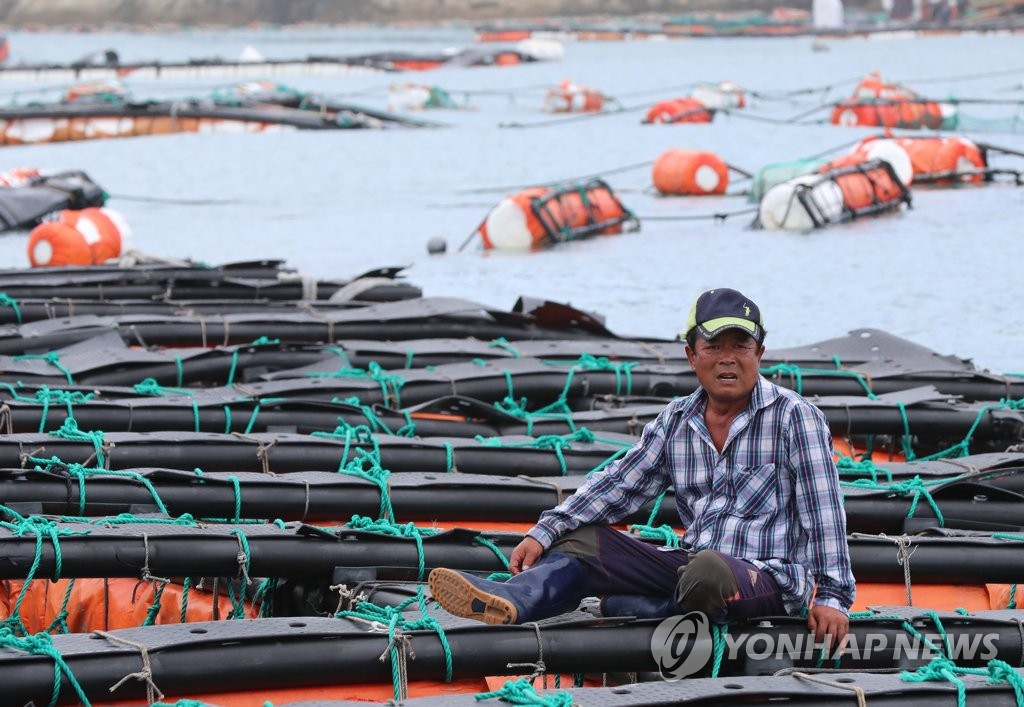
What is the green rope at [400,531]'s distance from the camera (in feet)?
20.5

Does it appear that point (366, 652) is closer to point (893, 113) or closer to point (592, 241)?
point (592, 241)

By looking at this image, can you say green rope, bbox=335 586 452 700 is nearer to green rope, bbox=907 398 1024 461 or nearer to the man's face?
the man's face

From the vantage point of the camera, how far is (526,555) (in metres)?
5.34

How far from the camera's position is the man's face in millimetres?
5098

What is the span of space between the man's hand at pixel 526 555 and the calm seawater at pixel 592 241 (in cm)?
1027

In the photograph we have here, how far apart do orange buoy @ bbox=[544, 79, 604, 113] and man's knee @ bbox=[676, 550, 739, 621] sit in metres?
39.8

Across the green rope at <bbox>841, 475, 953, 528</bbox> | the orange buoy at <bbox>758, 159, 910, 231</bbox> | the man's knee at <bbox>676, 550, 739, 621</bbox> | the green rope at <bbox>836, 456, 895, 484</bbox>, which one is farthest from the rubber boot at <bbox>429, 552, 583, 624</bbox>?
the orange buoy at <bbox>758, 159, 910, 231</bbox>

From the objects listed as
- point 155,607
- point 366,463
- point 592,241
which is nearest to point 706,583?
point 155,607

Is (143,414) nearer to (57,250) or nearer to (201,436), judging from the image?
(201,436)

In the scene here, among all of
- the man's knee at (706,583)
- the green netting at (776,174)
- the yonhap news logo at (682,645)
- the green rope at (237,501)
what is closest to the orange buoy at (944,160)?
the green netting at (776,174)

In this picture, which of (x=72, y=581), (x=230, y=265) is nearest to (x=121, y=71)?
(x=230, y=265)

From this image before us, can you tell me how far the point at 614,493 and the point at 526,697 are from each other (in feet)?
3.05

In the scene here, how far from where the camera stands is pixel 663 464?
5.43 m

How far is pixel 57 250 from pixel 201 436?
11268 mm
